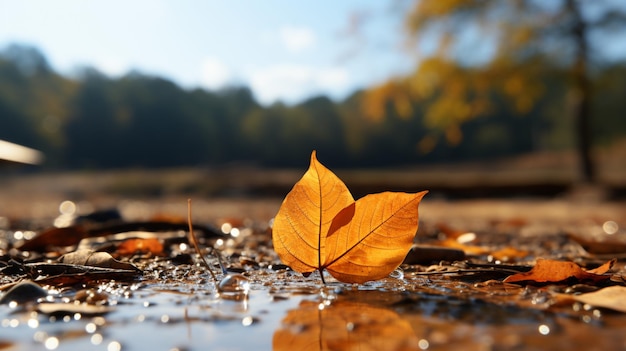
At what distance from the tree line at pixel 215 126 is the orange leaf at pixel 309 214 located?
27.3 metres

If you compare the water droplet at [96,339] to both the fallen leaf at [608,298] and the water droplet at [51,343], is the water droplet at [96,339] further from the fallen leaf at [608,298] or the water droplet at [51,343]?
the fallen leaf at [608,298]

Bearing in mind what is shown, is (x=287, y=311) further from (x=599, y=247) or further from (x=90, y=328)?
(x=599, y=247)

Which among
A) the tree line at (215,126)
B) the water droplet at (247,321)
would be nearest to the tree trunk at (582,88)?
the water droplet at (247,321)

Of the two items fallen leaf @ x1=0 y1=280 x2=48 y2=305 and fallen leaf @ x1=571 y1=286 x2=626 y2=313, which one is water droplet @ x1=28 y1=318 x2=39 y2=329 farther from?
fallen leaf @ x1=571 y1=286 x2=626 y2=313

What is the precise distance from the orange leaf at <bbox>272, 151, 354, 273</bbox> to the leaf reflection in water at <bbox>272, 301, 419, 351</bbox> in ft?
0.38

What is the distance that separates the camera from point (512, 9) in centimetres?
1159

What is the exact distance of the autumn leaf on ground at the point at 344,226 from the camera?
2.48 feet

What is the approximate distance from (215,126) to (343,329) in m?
34.2

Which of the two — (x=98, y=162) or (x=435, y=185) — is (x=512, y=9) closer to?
(x=435, y=185)

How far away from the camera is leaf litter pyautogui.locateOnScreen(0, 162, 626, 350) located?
0.57 meters

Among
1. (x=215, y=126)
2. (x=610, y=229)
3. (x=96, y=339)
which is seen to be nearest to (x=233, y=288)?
(x=96, y=339)

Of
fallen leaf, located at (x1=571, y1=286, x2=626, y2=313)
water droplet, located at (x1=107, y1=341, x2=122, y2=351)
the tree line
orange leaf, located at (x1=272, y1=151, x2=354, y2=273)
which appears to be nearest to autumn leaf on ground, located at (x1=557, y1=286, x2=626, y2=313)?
fallen leaf, located at (x1=571, y1=286, x2=626, y2=313)

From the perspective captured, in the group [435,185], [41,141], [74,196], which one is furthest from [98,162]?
[435,185]

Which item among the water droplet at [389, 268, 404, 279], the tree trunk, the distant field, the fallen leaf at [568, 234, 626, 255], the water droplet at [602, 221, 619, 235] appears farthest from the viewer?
the tree trunk
